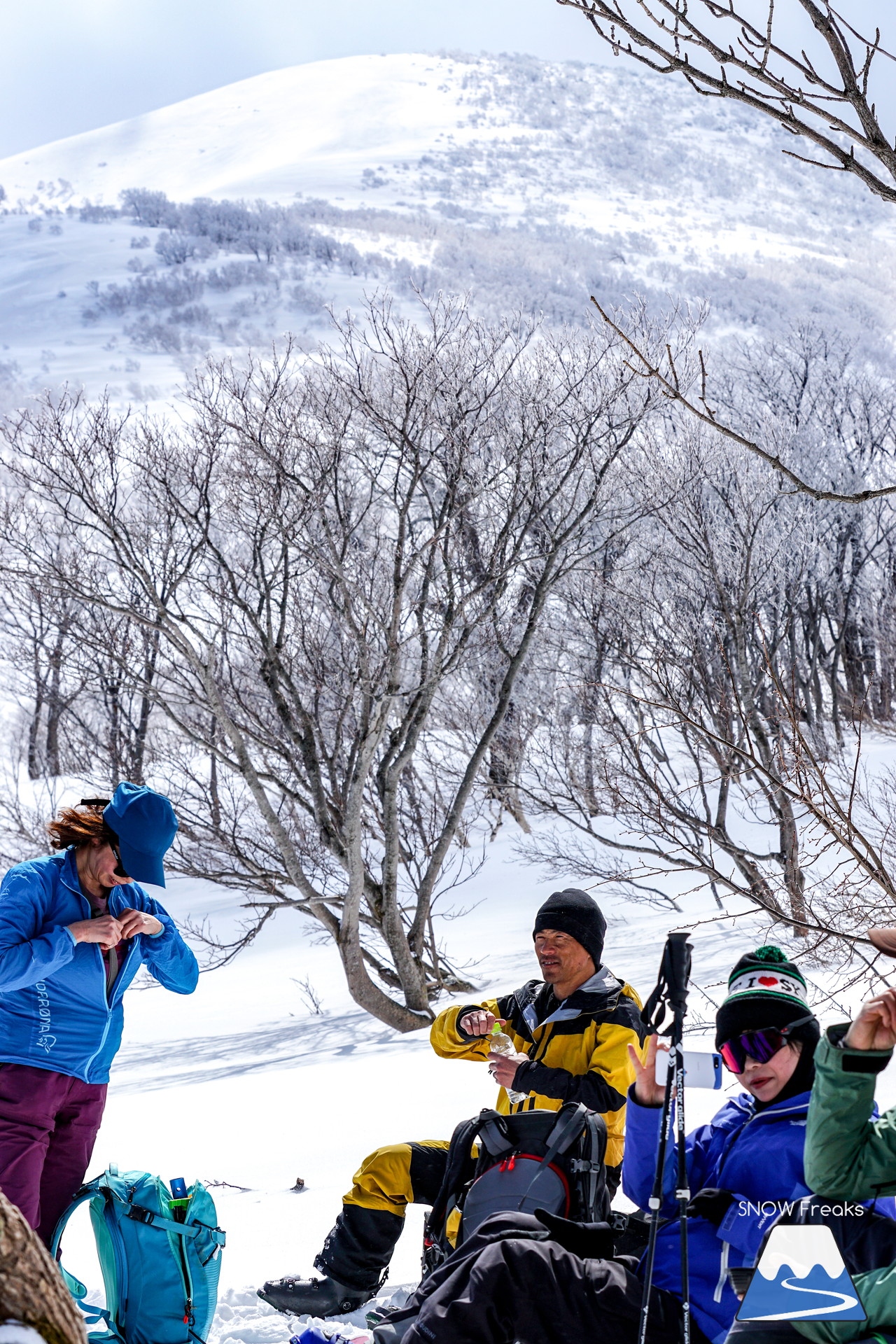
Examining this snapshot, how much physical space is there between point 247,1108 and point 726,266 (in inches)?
4063

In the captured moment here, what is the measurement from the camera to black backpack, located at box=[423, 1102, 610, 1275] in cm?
274

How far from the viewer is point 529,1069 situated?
3111mm

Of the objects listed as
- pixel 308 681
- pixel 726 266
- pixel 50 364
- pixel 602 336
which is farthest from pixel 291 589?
pixel 726 266

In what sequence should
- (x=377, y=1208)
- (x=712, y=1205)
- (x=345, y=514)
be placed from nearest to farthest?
(x=712, y=1205), (x=377, y=1208), (x=345, y=514)

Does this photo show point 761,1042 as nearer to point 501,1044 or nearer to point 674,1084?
point 674,1084

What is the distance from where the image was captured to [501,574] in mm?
9273

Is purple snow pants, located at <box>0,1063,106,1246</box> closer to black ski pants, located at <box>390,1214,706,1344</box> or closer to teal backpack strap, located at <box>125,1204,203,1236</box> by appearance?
teal backpack strap, located at <box>125,1204,203,1236</box>

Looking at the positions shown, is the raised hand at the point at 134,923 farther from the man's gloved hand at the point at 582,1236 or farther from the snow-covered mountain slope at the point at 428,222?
the snow-covered mountain slope at the point at 428,222

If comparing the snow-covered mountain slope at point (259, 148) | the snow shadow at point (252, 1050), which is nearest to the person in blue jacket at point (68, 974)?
the snow shadow at point (252, 1050)

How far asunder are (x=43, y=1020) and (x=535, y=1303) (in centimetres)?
155

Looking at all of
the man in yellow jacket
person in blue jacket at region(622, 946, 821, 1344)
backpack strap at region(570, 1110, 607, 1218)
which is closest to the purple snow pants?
the man in yellow jacket

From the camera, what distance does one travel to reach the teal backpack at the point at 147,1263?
281 cm

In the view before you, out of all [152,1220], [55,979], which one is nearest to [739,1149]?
[152,1220]

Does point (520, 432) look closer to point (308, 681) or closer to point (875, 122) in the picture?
point (308, 681)
